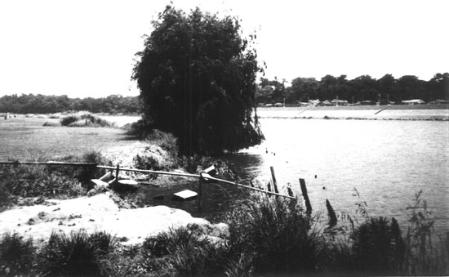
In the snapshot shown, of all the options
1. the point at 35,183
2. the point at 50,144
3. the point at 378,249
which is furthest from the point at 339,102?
the point at 378,249

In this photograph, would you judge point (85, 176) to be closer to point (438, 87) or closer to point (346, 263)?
point (346, 263)

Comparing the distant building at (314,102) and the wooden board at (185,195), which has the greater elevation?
the distant building at (314,102)

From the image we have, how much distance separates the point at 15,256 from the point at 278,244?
5222mm

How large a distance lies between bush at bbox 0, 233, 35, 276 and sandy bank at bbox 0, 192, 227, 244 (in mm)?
969

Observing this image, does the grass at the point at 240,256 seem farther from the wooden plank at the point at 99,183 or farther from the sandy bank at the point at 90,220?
the wooden plank at the point at 99,183

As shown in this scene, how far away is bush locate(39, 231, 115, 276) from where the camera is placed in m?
7.95

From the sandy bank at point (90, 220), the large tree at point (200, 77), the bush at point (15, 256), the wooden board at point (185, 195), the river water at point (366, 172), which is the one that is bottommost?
the river water at point (366, 172)

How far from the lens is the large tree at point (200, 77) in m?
31.3

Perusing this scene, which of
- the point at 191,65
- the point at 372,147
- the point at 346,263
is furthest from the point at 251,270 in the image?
the point at 372,147

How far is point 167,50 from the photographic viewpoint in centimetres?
3222

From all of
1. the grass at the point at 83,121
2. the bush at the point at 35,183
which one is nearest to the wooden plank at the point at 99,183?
the bush at the point at 35,183

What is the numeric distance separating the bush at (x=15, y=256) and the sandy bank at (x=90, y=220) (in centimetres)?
97

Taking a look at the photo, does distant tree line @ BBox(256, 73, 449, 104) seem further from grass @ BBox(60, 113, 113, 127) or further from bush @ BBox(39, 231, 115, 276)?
bush @ BBox(39, 231, 115, 276)

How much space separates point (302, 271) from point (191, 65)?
960 inches
